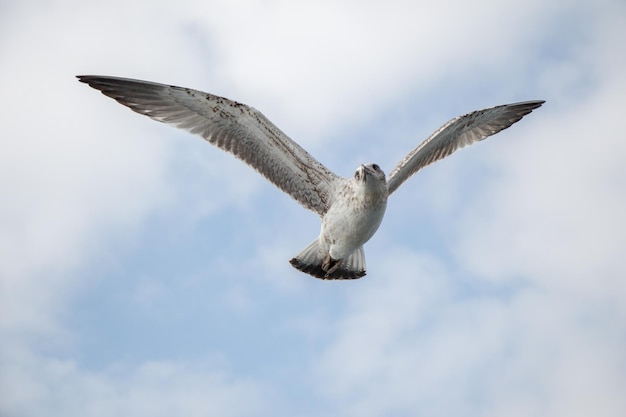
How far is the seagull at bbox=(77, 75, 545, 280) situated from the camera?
13.6 meters

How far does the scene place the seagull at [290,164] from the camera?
13.6 metres

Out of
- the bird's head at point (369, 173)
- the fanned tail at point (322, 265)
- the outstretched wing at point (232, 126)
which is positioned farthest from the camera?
the fanned tail at point (322, 265)

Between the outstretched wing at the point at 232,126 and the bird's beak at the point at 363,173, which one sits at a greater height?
the outstretched wing at the point at 232,126

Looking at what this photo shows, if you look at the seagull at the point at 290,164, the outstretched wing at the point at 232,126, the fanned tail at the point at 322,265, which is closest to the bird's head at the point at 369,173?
the seagull at the point at 290,164

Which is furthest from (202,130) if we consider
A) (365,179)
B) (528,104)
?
(528,104)

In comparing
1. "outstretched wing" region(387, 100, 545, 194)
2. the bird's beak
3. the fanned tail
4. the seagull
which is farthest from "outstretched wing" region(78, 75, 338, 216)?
"outstretched wing" region(387, 100, 545, 194)

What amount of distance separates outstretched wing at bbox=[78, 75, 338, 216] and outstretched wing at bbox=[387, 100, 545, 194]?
1.39m

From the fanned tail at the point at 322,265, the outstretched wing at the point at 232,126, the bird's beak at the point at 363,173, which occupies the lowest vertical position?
the fanned tail at the point at 322,265

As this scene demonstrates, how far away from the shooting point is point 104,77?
44.9 ft

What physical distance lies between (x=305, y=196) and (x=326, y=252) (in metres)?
1.01

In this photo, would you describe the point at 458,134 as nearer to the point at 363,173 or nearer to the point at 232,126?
the point at 363,173

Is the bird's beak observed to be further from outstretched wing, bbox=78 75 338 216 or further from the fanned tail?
the fanned tail

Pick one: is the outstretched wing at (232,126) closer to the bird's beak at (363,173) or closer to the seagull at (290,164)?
the seagull at (290,164)

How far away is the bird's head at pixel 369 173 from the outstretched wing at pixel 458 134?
118 centimetres
